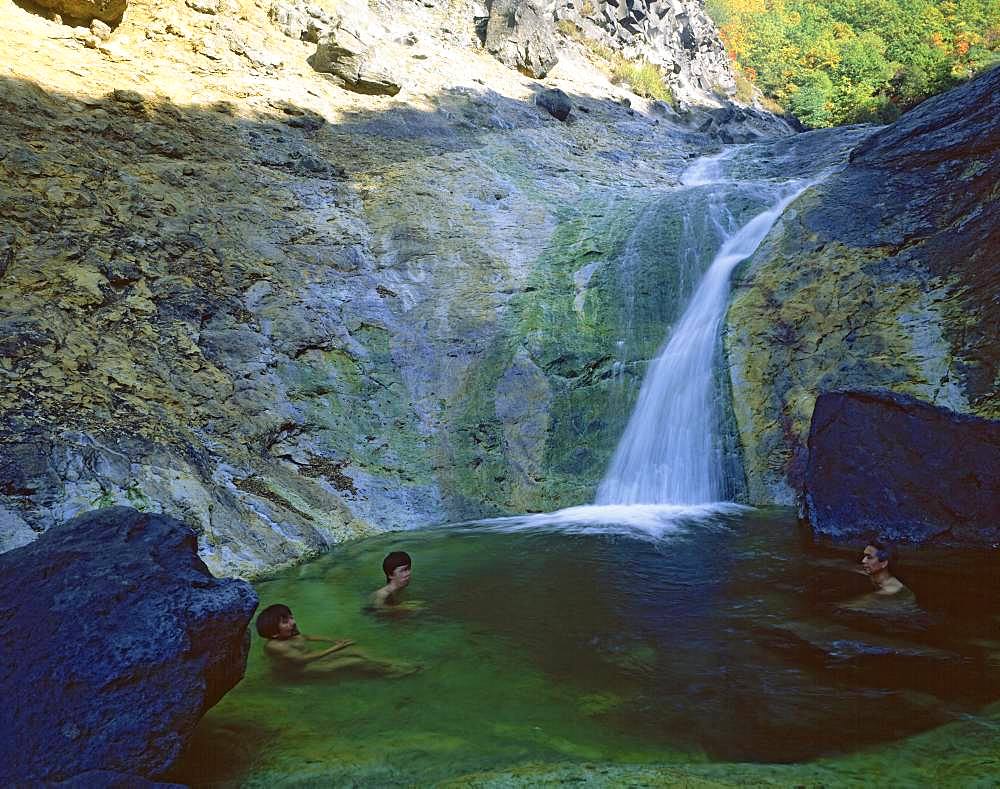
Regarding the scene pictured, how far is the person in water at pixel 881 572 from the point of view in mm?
5602

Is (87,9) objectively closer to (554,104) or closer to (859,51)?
(554,104)

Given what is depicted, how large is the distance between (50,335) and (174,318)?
1.76 meters

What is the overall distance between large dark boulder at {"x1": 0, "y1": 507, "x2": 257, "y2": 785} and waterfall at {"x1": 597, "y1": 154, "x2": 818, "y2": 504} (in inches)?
268

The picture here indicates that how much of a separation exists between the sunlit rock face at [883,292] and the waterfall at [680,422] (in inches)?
17.0

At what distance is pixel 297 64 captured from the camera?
1673 centimetres

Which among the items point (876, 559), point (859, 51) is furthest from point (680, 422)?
point (859, 51)

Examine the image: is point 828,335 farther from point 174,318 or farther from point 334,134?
point 334,134

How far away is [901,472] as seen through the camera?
24.2ft

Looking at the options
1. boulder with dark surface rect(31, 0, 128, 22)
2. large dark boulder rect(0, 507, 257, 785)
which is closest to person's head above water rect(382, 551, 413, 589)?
large dark boulder rect(0, 507, 257, 785)

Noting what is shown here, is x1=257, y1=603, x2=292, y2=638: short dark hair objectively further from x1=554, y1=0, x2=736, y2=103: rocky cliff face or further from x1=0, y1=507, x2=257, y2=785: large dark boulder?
x1=554, y1=0, x2=736, y2=103: rocky cliff face

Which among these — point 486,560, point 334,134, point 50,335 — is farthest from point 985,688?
point 334,134

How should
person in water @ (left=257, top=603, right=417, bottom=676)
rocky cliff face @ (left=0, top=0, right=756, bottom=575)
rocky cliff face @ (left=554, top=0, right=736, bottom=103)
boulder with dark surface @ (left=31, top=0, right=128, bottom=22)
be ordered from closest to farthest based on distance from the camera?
person in water @ (left=257, top=603, right=417, bottom=676) < rocky cliff face @ (left=0, top=0, right=756, bottom=575) < boulder with dark surface @ (left=31, top=0, right=128, bottom=22) < rocky cliff face @ (left=554, top=0, right=736, bottom=103)

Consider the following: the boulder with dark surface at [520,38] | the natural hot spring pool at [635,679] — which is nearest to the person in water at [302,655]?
the natural hot spring pool at [635,679]

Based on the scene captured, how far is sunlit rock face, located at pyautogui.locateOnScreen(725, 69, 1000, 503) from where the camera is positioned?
8570mm
